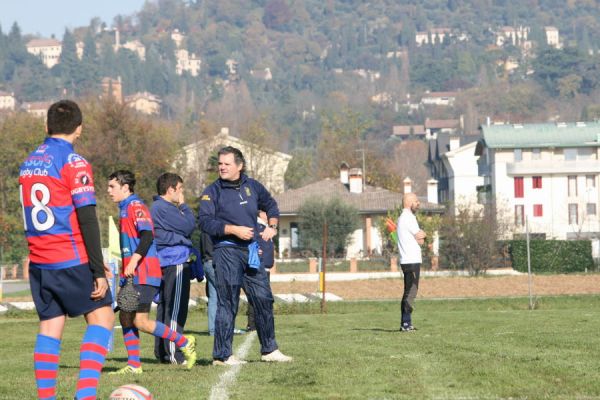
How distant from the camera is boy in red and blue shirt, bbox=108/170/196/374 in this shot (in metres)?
11.9

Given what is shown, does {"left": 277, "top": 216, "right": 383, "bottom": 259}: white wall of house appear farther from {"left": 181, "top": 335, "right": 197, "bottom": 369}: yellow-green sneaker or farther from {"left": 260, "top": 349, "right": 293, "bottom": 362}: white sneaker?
{"left": 181, "top": 335, "right": 197, "bottom": 369}: yellow-green sneaker

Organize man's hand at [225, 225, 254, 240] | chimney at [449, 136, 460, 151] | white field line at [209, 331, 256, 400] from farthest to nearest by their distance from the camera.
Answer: chimney at [449, 136, 460, 151] → man's hand at [225, 225, 254, 240] → white field line at [209, 331, 256, 400]

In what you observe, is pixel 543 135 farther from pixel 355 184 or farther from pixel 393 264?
pixel 393 264

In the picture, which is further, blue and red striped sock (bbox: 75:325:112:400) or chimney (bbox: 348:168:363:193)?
chimney (bbox: 348:168:363:193)

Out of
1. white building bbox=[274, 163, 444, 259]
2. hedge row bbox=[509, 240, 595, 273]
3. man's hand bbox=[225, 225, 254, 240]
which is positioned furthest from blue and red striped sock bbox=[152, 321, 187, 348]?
white building bbox=[274, 163, 444, 259]

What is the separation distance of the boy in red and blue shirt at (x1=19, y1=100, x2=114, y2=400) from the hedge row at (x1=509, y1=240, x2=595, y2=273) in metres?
54.5

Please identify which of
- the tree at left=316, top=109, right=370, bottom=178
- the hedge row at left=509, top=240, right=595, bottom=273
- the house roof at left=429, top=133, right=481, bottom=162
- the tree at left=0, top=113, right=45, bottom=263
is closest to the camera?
the hedge row at left=509, top=240, right=595, bottom=273

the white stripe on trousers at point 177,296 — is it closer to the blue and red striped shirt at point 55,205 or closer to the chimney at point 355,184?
the blue and red striped shirt at point 55,205

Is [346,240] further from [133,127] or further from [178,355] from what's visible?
[178,355]

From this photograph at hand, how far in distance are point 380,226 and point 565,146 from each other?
139 ft

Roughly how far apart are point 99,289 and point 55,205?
1.99 feet

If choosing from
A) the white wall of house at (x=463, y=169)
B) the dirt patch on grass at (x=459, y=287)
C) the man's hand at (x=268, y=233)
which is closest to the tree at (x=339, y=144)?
the white wall of house at (x=463, y=169)

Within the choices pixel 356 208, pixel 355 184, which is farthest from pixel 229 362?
pixel 355 184

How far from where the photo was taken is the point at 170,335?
12.0 m
